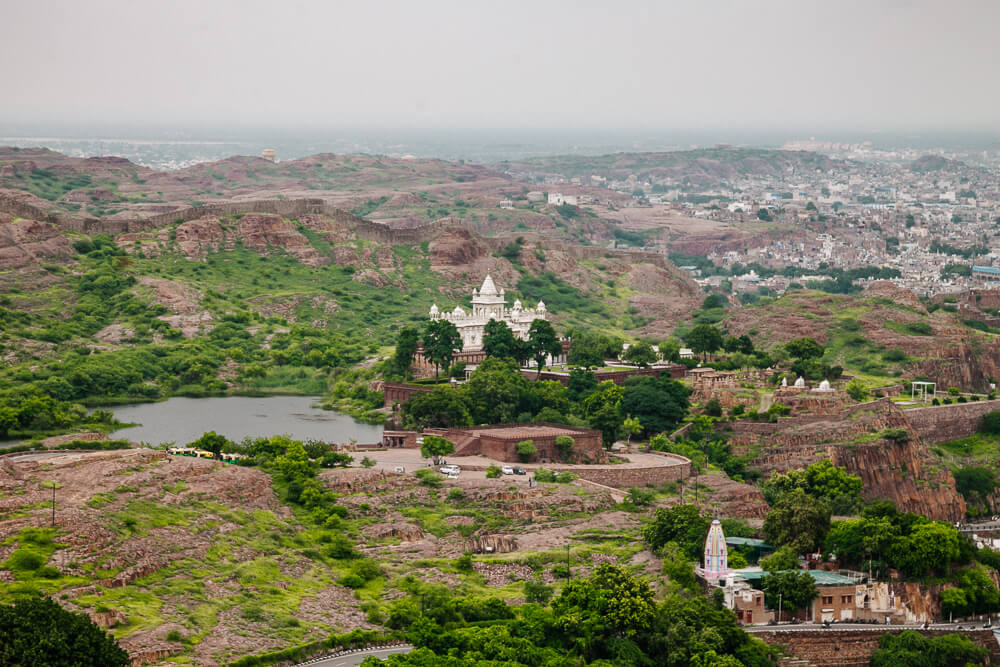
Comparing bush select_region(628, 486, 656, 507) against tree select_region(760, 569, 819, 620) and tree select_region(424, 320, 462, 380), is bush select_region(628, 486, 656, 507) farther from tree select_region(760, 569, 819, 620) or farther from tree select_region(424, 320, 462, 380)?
tree select_region(424, 320, 462, 380)

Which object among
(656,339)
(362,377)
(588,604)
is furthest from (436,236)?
(588,604)

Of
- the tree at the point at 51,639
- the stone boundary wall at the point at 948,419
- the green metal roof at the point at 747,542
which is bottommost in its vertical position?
the stone boundary wall at the point at 948,419

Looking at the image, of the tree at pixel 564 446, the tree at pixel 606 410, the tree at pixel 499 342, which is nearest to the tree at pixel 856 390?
the tree at pixel 606 410

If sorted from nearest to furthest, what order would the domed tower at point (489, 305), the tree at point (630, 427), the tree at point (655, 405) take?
the tree at point (630, 427) < the tree at point (655, 405) < the domed tower at point (489, 305)

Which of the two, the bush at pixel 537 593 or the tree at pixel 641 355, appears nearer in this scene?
the bush at pixel 537 593

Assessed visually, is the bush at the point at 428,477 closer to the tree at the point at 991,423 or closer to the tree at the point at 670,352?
the tree at the point at 670,352

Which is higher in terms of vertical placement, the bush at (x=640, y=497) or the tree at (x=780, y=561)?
the tree at (x=780, y=561)

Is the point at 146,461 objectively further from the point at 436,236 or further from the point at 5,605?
the point at 436,236

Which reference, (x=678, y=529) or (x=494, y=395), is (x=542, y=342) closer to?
(x=494, y=395)

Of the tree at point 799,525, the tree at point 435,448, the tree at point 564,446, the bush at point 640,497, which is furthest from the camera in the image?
the tree at point 564,446

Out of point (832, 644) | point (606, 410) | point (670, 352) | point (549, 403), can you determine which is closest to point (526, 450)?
point (606, 410)
